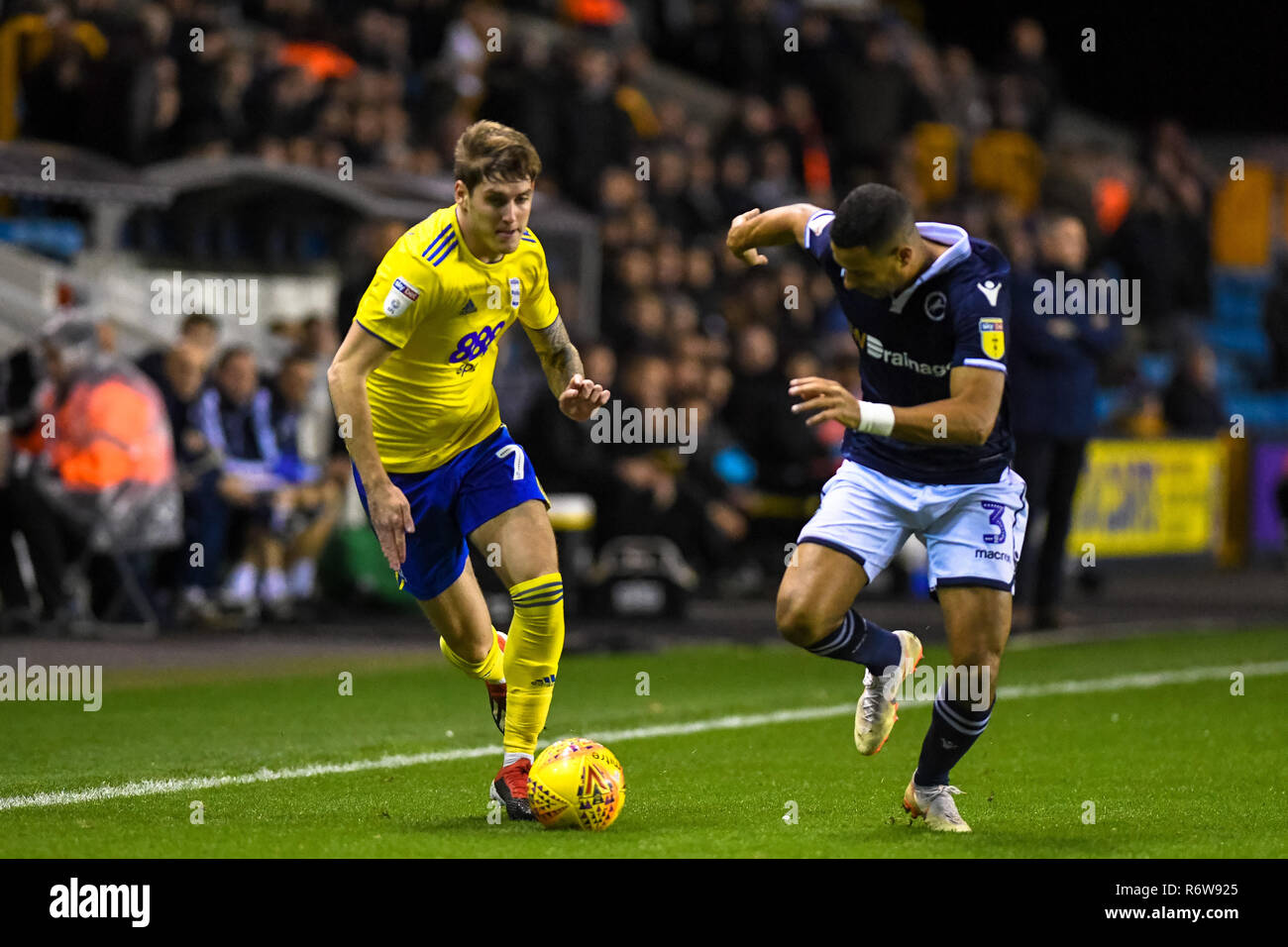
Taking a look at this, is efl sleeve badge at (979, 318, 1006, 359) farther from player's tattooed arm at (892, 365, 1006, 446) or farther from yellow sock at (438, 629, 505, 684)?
yellow sock at (438, 629, 505, 684)

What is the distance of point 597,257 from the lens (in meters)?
17.6

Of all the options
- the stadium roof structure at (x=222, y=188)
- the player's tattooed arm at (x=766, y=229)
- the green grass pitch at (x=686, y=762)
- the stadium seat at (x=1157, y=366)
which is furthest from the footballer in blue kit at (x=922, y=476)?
the stadium seat at (x=1157, y=366)

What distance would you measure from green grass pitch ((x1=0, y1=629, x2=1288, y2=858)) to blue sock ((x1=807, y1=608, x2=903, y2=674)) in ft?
1.82

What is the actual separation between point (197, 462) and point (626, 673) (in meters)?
3.59

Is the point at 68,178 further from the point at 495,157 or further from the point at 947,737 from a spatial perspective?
the point at 947,737

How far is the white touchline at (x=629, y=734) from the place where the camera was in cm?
793

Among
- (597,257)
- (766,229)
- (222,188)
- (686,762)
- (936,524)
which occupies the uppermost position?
(222,188)

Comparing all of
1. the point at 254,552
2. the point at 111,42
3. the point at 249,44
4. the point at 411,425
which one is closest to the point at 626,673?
the point at 254,552

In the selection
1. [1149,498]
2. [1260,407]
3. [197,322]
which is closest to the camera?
[197,322]

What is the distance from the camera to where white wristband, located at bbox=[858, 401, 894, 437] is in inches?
265

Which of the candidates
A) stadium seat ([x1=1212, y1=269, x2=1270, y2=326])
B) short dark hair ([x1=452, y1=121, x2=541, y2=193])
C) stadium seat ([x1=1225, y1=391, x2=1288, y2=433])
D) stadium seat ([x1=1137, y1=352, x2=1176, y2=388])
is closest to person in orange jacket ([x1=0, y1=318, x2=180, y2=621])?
short dark hair ([x1=452, y1=121, x2=541, y2=193])

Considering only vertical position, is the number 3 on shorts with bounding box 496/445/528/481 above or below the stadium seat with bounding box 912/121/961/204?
below

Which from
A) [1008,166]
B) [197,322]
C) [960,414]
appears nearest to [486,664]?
[960,414]

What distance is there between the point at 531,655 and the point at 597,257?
1034 centimetres
